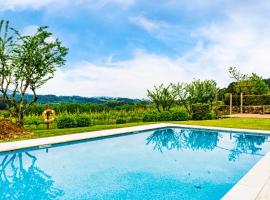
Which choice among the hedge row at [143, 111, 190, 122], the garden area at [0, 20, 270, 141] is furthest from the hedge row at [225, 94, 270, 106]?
the hedge row at [143, 111, 190, 122]

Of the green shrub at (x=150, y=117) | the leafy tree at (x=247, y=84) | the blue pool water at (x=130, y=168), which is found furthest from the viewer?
the leafy tree at (x=247, y=84)

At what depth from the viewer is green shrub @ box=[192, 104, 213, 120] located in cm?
2127

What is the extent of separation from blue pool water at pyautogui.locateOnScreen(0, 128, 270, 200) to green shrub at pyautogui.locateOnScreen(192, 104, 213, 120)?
821 centimetres

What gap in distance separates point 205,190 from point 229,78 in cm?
3357

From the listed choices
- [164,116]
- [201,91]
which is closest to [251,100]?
[201,91]

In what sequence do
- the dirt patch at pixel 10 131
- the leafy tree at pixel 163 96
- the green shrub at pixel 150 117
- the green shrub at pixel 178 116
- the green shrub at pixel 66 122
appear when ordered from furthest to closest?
1. the leafy tree at pixel 163 96
2. the green shrub at pixel 178 116
3. the green shrub at pixel 150 117
4. the green shrub at pixel 66 122
5. the dirt patch at pixel 10 131

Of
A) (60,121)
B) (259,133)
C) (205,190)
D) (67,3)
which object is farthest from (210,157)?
(67,3)

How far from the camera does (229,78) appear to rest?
123 feet

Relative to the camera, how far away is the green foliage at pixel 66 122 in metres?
15.3

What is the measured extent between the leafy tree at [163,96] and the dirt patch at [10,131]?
42.1 ft

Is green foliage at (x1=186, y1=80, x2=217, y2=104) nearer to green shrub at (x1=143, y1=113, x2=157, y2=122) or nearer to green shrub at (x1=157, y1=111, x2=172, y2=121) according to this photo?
green shrub at (x1=157, y1=111, x2=172, y2=121)

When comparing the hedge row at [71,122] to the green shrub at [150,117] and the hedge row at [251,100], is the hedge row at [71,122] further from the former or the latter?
the hedge row at [251,100]

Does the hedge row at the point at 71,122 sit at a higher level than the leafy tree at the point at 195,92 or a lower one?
lower

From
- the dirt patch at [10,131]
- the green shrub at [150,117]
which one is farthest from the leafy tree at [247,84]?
the dirt patch at [10,131]
